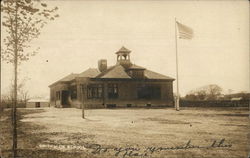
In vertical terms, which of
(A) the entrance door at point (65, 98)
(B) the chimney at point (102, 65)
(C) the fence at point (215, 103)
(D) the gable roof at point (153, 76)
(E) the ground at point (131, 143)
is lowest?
(E) the ground at point (131, 143)

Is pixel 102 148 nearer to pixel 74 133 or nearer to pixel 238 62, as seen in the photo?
pixel 74 133

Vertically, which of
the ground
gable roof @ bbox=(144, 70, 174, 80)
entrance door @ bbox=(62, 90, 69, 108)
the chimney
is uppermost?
the chimney

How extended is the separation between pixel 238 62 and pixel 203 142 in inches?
193

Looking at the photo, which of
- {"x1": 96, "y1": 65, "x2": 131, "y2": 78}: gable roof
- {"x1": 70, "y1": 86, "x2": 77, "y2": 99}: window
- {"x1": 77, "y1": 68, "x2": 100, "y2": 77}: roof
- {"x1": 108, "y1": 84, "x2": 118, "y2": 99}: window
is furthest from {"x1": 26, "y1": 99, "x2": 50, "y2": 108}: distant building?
{"x1": 108, "y1": 84, "x2": 118, "y2": 99}: window

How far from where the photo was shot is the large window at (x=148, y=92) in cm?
3666

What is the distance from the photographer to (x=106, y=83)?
35312mm

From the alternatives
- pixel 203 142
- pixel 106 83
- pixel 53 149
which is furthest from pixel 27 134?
pixel 106 83

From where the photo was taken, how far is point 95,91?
34.8 m

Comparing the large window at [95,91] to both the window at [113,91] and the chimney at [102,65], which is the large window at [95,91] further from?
the chimney at [102,65]

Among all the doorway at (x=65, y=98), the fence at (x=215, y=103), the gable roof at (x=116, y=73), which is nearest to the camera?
the fence at (x=215, y=103)

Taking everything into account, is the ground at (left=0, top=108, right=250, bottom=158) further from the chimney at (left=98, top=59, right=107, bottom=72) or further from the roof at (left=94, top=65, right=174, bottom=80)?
the chimney at (left=98, top=59, right=107, bottom=72)

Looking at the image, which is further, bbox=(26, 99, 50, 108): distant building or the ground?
bbox=(26, 99, 50, 108): distant building

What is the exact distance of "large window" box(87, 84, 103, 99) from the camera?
34469mm

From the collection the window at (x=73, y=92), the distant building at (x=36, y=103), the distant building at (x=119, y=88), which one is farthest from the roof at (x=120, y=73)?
the distant building at (x=36, y=103)
